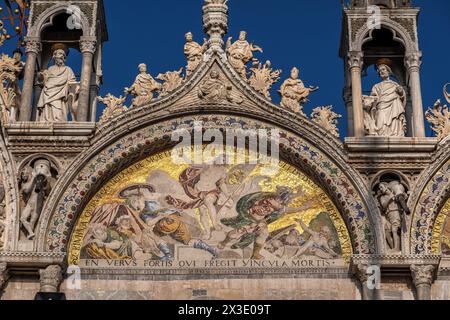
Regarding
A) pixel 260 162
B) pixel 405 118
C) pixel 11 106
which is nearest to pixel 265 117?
pixel 260 162

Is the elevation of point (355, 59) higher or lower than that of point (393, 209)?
higher

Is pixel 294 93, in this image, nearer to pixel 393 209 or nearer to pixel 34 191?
pixel 393 209

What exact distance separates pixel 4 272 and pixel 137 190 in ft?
7.77

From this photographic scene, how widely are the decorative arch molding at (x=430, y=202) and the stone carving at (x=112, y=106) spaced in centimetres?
441

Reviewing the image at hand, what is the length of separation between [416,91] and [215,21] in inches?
128

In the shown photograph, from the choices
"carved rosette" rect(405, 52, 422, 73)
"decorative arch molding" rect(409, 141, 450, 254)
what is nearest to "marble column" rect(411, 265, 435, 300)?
"decorative arch molding" rect(409, 141, 450, 254)

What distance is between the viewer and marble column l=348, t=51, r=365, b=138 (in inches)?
757

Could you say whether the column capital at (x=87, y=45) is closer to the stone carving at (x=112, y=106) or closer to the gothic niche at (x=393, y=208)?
the stone carving at (x=112, y=106)

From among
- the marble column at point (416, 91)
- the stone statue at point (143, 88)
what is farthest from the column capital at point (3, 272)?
the marble column at point (416, 91)

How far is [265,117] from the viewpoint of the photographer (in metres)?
19.3

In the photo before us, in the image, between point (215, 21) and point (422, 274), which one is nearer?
point (422, 274)

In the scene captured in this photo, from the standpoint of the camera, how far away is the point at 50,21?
20.2 m

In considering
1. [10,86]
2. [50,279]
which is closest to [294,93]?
[10,86]
